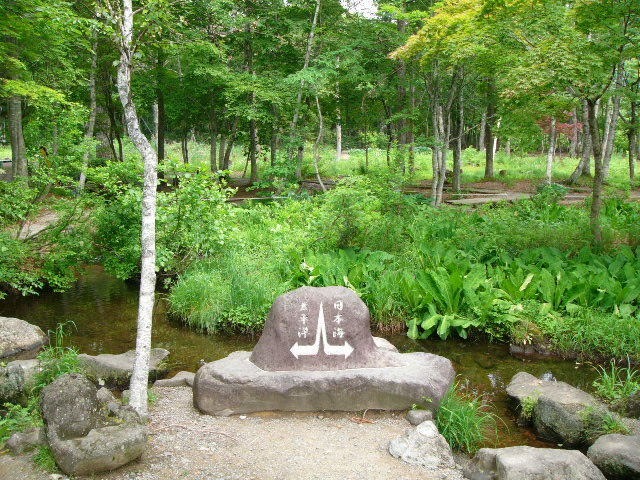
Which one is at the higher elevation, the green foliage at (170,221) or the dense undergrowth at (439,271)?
the green foliage at (170,221)

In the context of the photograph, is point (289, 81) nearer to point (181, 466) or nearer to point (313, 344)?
point (313, 344)

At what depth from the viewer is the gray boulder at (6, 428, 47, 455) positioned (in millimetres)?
4447

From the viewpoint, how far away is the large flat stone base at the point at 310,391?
551 centimetres

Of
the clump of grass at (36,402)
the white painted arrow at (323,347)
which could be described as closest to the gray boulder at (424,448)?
the white painted arrow at (323,347)

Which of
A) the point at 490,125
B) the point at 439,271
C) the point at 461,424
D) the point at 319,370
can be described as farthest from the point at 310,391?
the point at 490,125

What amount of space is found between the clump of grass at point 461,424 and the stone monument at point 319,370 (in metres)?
0.14

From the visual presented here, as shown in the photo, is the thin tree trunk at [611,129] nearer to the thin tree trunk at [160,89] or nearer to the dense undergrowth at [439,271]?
the dense undergrowth at [439,271]

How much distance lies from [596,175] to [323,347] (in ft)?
24.1

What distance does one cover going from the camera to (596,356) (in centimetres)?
756

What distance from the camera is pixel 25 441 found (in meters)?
4.49

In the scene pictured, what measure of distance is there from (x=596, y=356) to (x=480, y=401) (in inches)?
88.8

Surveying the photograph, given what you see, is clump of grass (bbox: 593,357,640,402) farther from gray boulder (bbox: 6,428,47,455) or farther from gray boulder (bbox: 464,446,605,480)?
gray boulder (bbox: 6,428,47,455)

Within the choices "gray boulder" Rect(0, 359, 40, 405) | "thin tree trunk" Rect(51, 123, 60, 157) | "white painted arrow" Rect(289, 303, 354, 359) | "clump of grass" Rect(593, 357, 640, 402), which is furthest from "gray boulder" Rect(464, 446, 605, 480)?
"thin tree trunk" Rect(51, 123, 60, 157)

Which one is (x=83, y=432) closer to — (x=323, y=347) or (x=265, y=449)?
(x=265, y=449)
